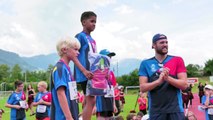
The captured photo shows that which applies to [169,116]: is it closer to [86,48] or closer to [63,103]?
[63,103]

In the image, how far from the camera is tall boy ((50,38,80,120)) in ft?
15.5

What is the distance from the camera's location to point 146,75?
17.6ft

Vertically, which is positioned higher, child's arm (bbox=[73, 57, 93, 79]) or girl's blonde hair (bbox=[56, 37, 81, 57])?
girl's blonde hair (bbox=[56, 37, 81, 57])

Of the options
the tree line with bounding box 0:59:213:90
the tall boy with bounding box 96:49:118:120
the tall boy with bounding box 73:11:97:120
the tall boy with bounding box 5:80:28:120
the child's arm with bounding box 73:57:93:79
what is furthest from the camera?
the tree line with bounding box 0:59:213:90

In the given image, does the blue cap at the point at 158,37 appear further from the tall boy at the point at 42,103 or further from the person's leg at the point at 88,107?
the tall boy at the point at 42,103

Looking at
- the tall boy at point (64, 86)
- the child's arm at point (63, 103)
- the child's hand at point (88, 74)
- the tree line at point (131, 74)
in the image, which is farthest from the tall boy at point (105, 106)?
the tree line at point (131, 74)

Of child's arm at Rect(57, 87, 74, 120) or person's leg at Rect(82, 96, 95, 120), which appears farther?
person's leg at Rect(82, 96, 95, 120)

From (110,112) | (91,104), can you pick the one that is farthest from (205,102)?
(91,104)

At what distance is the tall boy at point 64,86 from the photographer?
4727 mm

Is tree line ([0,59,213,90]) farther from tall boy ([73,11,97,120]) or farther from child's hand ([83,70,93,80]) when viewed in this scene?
child's hand ([83,70,93,80])

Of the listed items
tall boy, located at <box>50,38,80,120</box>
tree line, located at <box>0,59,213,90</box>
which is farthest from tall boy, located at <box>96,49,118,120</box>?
tree line, located at <box>0,59,213,90</box>

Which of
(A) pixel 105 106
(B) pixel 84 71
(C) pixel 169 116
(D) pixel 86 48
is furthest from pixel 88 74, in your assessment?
(A) pixel 105 106

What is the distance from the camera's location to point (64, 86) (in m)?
4.78

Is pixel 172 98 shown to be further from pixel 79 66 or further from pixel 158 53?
pixel 79 66
